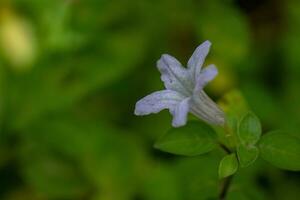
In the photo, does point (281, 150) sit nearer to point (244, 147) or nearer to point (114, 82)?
point (244, 147)

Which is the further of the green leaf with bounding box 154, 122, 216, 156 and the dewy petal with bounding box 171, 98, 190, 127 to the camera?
the green leaf with bounding box 154, 122, 216, 156

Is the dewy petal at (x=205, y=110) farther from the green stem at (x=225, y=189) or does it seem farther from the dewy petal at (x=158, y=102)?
the green stem at (x=225, y=189)

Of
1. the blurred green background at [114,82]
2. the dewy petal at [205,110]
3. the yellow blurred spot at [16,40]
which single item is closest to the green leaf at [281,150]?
the dewy petal at [205,110]

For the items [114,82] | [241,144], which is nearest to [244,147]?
[241,144]

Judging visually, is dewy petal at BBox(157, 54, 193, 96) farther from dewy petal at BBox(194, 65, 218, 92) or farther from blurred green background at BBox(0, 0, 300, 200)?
blurred green background at BBox(0, 0, 300, 200)

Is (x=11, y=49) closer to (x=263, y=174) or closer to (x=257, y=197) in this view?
(x=263, y=174)

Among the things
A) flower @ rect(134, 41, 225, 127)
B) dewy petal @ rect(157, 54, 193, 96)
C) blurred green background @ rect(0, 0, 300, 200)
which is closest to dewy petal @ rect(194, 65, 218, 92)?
flower @ rect(134, 41, 225, 127)
